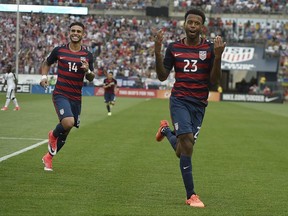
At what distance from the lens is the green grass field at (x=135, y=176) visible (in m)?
8.29

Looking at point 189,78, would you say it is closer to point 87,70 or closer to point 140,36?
point 87,70

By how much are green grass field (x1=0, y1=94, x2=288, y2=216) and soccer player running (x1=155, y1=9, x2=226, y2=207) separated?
775 millimetres

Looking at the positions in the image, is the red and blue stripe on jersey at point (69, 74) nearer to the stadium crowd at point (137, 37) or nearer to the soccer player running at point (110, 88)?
the soccer player running at point (110, 88)

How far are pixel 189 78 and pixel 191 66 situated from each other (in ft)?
0.54

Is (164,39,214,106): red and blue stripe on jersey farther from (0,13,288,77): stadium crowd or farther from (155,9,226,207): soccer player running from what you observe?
(0,13,288,77): stadium crowd

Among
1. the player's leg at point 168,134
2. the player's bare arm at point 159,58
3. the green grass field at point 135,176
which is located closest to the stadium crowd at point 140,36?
the green grass field at point 135,176

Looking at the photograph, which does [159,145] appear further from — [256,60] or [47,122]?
[256,60]

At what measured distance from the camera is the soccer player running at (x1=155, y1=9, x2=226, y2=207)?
29.3 feet

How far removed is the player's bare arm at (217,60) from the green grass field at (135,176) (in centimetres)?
160

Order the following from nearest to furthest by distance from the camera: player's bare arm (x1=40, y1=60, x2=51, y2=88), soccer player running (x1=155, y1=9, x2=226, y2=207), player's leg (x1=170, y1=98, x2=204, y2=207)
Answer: player's leg (x1=170, y1=98, x2=204, y2=207) < soccer player running (x1=155, y1=9, x2=226, y2=207) < player's bare arm (x1=40, y1=60, x2=51, y2=88)

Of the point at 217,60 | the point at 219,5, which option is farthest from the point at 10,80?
the point at 219,5

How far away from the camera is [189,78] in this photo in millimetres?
9180

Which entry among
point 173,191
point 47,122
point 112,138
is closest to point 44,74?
point 173,191

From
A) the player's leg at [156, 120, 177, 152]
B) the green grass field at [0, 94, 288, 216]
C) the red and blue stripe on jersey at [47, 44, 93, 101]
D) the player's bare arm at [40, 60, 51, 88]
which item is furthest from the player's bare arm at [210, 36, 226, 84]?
the player's bare arm at [40, 60, 51, 88]
